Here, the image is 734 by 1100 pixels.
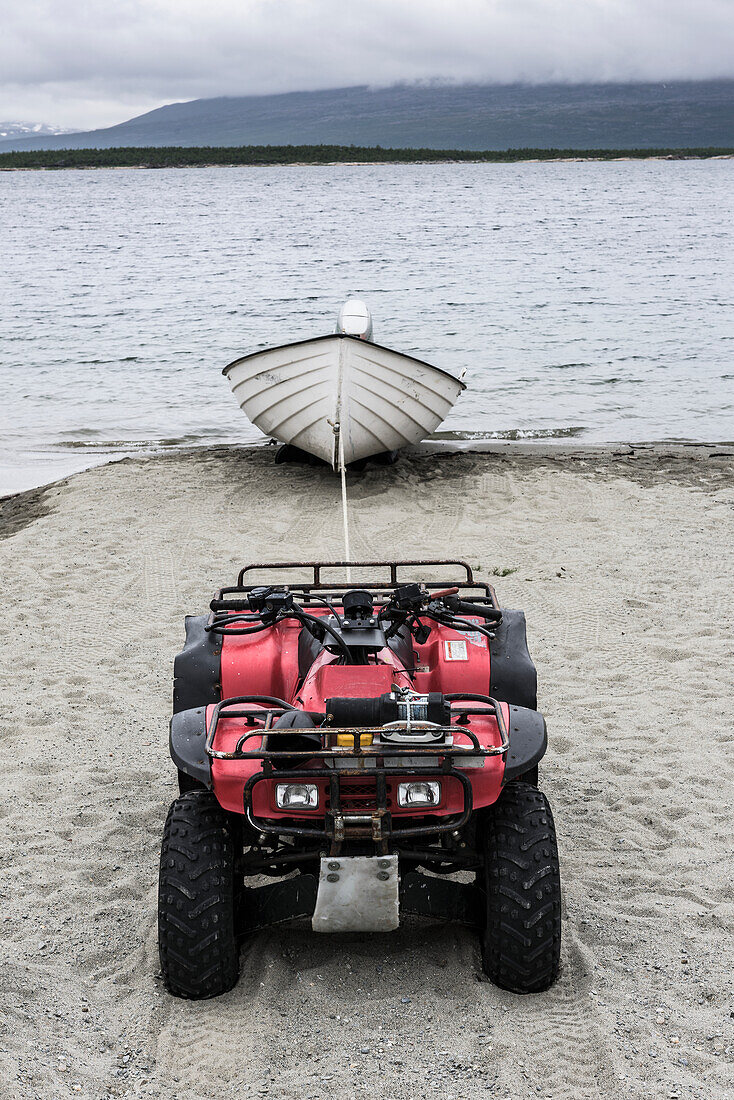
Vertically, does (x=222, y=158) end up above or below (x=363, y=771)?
above

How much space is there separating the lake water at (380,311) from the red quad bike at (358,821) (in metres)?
9.98

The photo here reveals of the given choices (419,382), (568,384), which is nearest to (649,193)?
(568,384)

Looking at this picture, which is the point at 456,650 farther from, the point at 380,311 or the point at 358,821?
the point at 380,311

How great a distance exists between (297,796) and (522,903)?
83 centimetres

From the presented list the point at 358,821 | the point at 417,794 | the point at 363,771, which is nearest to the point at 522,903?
the point at 417,794

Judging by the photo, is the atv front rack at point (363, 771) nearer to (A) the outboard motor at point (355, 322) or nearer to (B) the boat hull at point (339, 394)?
(B) the boat hull at point (339, 394)

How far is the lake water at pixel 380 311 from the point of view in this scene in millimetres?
16812

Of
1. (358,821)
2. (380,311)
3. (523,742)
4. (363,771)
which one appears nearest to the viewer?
(363,771)

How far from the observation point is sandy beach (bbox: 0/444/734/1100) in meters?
3.44

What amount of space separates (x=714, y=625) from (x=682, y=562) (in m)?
1.47

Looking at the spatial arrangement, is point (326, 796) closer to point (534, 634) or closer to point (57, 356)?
point (534, 634)

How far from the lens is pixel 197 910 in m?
3.58

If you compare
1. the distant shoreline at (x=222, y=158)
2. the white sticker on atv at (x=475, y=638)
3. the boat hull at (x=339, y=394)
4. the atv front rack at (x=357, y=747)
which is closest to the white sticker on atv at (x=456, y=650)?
the white sticker on atv at (x=475, y=638)

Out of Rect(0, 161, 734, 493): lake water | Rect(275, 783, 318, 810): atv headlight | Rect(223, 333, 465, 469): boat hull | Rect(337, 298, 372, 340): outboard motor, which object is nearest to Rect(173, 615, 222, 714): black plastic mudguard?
Rect(275, 783, 318, 810): atv headlight
